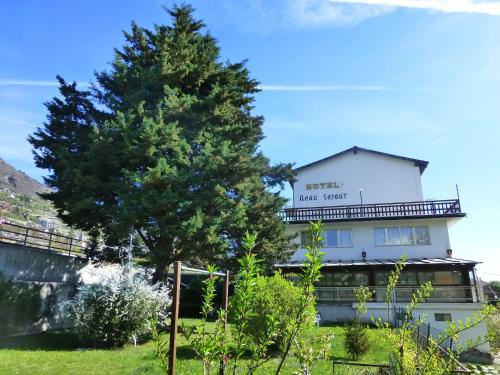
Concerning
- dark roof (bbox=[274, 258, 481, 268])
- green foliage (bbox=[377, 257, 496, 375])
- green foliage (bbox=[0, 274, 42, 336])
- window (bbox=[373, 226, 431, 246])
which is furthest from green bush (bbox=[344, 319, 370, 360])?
window (bbox=[373, 226, 431, 246])

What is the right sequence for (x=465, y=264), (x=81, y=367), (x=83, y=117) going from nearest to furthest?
1. (x=81, y=367)
2. (x=83, y=117)
3. (x=465, y=264)

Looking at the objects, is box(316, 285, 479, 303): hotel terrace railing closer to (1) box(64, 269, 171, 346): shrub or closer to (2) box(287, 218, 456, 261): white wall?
(2) box(287, 218, 456, 261): white wall

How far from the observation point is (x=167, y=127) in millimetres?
16641

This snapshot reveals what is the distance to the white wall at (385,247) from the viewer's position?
94.8ft

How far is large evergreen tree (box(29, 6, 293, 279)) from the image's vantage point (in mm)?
16031

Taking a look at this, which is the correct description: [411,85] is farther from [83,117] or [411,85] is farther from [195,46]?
[83,117]

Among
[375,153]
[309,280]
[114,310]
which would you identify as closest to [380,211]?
[375,153]

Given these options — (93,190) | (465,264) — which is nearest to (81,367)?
(93,190)

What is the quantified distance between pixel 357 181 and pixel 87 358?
2924 cm

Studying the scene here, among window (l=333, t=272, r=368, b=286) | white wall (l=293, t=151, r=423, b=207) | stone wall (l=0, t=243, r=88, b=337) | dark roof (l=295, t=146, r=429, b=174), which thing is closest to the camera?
stone wall (l=0, t=243, r=88, b=337)

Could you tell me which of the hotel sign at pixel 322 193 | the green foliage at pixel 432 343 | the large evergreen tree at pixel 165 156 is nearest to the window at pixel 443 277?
the hotel sign at pixel 322 193

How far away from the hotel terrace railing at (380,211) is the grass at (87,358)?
16.3 metres

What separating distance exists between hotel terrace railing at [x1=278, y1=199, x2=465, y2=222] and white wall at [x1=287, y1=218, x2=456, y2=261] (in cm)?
54

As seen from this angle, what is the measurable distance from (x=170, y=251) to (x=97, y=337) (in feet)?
15.8
